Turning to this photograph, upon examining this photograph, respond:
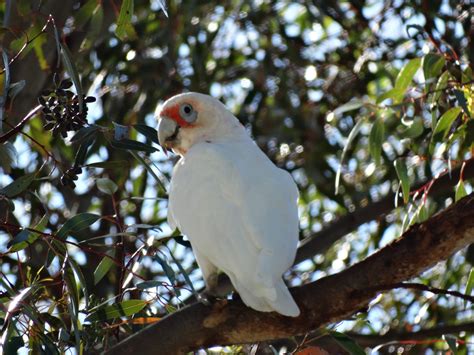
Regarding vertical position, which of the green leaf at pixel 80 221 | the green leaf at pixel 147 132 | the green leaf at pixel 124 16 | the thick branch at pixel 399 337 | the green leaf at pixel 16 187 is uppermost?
the green leaf at pixel 124 16

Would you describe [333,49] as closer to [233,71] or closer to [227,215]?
[233,71]

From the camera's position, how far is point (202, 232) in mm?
1907

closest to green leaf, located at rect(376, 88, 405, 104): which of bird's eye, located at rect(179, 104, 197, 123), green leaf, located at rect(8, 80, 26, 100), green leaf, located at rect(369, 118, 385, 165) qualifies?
green leaf, located at rect(369, 118, 385, 165)

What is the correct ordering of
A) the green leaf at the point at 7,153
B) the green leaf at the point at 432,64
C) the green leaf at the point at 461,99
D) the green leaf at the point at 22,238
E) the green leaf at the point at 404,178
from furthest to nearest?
the green leaf at the point at 432,64, the green leaf at the point at 404,178, the green leaf at the point at 461,99, the green leaf at the point at 7,153, the green leaf at the point at 22,238

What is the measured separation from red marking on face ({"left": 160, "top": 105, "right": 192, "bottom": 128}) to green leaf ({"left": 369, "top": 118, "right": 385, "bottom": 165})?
47cm

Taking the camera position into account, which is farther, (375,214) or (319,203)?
(319,203)

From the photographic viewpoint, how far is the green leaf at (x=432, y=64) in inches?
88.8

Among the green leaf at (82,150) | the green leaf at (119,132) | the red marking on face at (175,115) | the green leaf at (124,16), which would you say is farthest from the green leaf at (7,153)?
the red marking on face at (175,115)

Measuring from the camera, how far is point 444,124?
2234 millimetres

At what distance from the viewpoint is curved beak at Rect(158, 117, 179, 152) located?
2.38 meters

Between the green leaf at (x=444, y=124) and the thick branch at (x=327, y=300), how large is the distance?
24.4 inches

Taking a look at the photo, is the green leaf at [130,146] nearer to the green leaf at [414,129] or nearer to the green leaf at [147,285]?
the green leaf at [147,285]

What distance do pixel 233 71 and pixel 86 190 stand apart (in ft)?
2.45

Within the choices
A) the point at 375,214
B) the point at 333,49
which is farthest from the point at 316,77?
the point at 375,214
